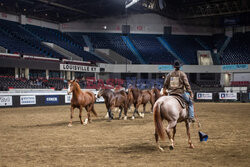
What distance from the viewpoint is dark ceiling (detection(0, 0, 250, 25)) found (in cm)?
4103

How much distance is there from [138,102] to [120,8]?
33.6 metres

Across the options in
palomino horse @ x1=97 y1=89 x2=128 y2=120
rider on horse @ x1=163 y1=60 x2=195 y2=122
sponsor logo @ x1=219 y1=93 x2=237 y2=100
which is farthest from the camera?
sponsor logo @ x1=219 y1=93 x2=237 y2=100

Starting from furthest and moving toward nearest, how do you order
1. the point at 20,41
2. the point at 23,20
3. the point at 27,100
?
1. the point at 23,20
2. the point at 20,41
3. the point at 27,100

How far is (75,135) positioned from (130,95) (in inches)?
263

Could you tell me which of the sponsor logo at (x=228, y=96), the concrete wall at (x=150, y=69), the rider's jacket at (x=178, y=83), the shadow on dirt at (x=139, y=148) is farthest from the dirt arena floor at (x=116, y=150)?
the concrete wall at (x=150, y=69)

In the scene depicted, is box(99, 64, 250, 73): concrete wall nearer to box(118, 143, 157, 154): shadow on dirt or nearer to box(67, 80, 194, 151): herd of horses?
box(67, 80, 194, 151): herd of horses

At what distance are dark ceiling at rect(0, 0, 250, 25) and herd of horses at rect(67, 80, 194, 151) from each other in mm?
25114

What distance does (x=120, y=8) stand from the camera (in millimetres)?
46719

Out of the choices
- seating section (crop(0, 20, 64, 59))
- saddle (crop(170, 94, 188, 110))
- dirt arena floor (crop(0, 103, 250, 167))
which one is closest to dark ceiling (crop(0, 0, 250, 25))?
seating section (crop(0, 20, 64, 59))

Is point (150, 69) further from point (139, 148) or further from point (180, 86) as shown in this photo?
point (139, 148)

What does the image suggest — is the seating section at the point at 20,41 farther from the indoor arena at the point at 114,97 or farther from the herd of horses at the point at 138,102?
the herd of horses at the point at 138,102

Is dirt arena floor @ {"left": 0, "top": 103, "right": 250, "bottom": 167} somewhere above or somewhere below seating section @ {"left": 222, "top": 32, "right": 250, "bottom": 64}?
below

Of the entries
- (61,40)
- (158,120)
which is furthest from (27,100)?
(61,40)

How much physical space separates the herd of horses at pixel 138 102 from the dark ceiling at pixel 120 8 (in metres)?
25.1
